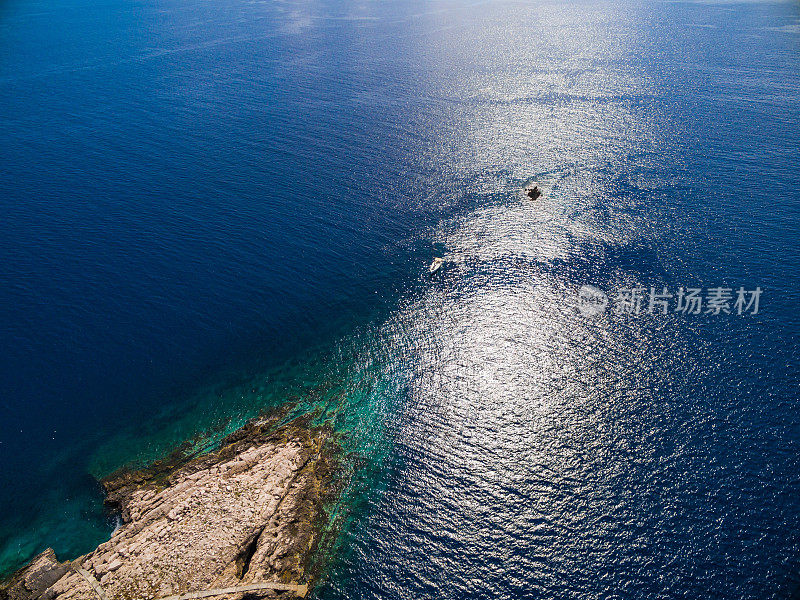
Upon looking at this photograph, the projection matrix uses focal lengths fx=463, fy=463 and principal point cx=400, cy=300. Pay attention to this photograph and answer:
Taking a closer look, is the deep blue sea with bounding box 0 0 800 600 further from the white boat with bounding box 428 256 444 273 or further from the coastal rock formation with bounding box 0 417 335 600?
the coastal rock formation with bounding box 0 417 335 600

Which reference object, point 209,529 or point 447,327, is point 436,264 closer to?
point 447,327

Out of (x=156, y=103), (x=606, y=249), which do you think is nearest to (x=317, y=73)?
(x=156, y=103)

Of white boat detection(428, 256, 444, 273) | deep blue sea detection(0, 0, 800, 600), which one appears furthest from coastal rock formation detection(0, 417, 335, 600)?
white boat detection(428, 256, 444, 273)

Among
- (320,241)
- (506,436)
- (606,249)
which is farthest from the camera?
(320,241)

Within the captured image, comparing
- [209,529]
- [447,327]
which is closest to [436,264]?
[447,327]

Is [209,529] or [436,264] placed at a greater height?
[436,264]

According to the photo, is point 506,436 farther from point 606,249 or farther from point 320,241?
point 320,241
